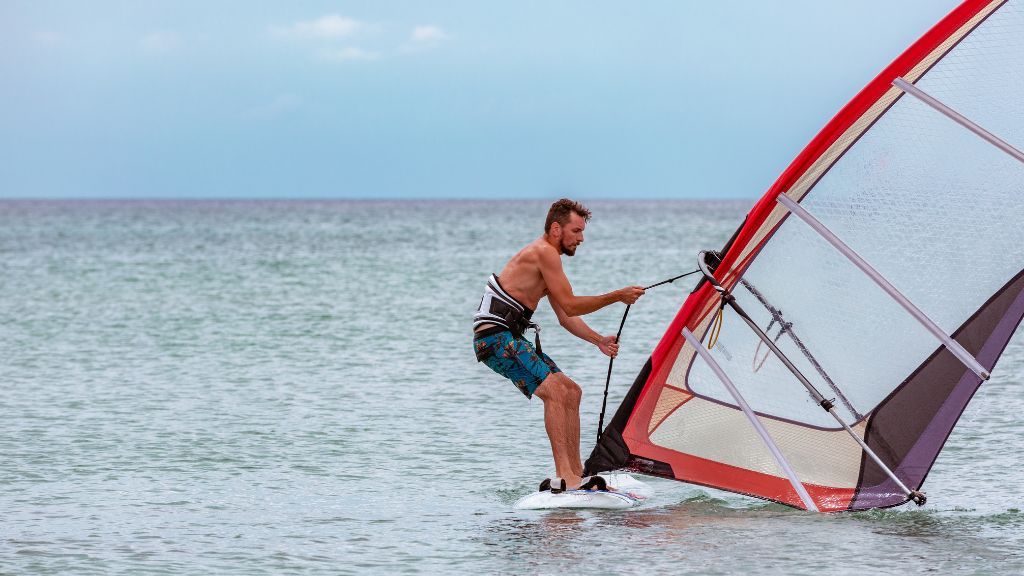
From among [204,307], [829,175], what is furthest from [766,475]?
[204,307]

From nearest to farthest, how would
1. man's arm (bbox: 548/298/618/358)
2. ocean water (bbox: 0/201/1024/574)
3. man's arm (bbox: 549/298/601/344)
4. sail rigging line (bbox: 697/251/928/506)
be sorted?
ocean water (bbox: 0/201/1024/574), sail rigging line (bbox: 697/251/928/506), man's arm (bbox: 548/298/618/358), man's arm (bbox: 549/298/601/344)

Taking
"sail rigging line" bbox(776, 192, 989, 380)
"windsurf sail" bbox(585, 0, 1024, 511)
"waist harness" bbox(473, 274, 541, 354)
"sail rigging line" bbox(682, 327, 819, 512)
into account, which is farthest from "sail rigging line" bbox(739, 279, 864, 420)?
"waist harness" bbox(473, 274, 541, 354)

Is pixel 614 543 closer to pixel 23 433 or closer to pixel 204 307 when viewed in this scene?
pixel 23 433

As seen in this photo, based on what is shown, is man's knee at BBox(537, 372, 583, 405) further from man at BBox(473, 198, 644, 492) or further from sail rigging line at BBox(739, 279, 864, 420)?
sail rigging line at BBox(739, 279, 864, 420)

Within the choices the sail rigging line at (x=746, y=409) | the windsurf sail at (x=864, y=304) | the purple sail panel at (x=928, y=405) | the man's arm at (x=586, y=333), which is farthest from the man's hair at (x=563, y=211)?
the purple sail panel at (x=928, y=405)

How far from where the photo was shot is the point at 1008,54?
255 inches

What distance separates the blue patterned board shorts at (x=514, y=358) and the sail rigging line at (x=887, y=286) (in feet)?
4.81

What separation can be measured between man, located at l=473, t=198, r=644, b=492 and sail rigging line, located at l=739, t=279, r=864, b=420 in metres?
0.78

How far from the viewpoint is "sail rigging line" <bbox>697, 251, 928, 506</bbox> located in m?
6.96

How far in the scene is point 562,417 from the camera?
729 cm

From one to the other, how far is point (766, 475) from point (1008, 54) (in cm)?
248

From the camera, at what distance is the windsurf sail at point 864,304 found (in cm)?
655

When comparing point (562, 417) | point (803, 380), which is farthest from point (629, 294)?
point (803, 380)

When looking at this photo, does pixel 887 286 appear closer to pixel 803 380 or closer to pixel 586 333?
pixel 803 380
